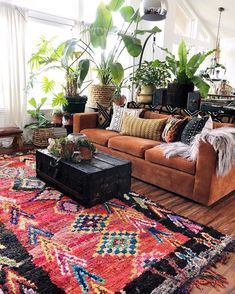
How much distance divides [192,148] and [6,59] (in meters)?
3.15

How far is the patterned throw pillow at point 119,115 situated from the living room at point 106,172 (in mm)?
20

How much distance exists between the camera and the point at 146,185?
2.98 meters

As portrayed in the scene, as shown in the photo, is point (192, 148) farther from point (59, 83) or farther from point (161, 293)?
point (59, 83)

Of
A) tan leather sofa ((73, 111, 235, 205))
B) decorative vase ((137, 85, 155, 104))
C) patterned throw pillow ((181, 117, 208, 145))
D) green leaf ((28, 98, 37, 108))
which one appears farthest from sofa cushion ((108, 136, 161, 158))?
green leaf ((28, 98, 37, 108))

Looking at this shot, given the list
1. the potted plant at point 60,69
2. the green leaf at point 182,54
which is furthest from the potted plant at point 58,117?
the green leaf at point 182,54

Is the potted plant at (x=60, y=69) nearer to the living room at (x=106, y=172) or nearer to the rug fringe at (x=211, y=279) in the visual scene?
the living room at (x=106, y=172)

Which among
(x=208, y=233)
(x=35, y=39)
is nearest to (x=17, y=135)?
(x=35, y=39)

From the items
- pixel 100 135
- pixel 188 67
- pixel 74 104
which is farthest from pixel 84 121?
pixel 188 67

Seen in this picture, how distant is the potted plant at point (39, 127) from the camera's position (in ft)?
14.0

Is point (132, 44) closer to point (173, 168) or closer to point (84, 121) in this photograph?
point (84, 121)

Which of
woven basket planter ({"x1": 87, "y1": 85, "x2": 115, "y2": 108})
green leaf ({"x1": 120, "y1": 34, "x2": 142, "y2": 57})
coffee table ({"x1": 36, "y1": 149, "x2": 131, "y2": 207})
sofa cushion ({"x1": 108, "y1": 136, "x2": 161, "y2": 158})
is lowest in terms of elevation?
coffee table ({"x1": 36, "y1": 149, "x2": 131, "y2": 207})

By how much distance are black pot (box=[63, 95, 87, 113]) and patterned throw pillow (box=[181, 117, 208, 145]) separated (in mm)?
2014

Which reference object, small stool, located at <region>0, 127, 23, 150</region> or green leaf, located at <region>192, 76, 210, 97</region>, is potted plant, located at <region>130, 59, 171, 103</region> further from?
small stool, located at <region>0, 127, 23, 150</region>

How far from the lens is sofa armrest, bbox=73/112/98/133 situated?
12.5ft
